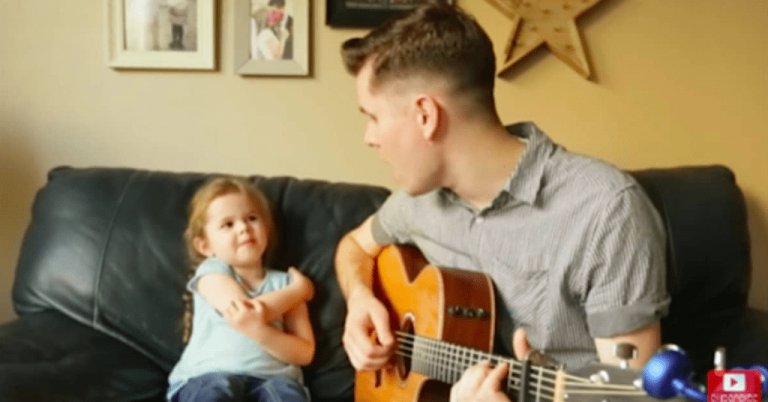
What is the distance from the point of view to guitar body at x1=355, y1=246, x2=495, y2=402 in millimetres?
1455

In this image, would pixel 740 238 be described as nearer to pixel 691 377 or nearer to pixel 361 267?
pixel 361 267

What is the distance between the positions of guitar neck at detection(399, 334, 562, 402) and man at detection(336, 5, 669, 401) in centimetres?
4

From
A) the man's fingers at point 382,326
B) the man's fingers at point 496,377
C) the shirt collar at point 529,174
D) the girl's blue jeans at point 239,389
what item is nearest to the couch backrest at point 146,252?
the girl's blue jeans at point 239,389

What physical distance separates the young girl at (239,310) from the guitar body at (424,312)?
193 millimetres

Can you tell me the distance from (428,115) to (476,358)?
432mm

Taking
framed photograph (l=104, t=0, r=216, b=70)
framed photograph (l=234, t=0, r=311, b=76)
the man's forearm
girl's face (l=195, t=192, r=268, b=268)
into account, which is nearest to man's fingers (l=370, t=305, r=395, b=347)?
the man's forearm

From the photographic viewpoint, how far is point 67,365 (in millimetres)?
1742

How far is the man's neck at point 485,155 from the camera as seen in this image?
147 cm

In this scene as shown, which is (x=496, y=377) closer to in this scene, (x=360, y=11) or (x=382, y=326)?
(x=382, y=326)

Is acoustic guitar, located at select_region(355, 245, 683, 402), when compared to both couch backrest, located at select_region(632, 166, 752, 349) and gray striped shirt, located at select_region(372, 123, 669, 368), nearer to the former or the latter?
gray striped shirt, located at select_region(372, 123, 669, 368)

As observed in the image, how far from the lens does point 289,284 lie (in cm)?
191

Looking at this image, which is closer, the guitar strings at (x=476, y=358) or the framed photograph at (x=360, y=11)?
the guitar strings at (x=476, y=358)

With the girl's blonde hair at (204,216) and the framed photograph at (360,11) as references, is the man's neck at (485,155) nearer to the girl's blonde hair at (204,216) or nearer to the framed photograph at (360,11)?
the girl's blonde hair at (204,216)

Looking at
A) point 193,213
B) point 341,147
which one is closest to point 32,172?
point 193,213
